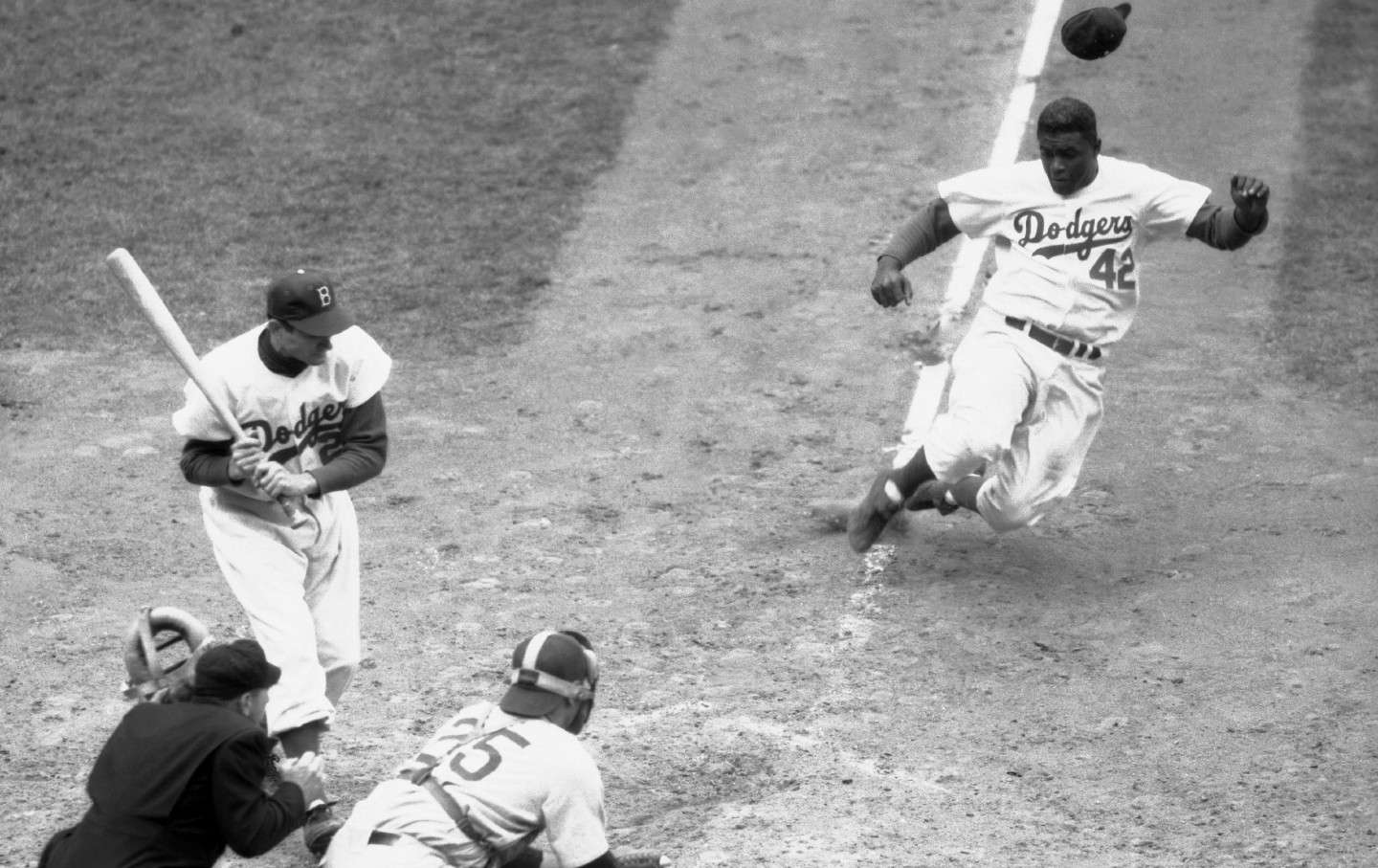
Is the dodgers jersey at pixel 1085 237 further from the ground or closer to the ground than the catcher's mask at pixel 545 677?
further from the ground

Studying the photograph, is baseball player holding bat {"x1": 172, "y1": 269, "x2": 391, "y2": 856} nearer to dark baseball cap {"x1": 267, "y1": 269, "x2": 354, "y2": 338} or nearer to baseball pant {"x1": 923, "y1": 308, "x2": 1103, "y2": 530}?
dark baseball cap {"x1": 267, "y1": 269, "x2": 354, "y2": 338}

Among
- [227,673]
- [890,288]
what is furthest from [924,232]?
[227,673]

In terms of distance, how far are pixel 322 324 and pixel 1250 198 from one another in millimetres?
3737

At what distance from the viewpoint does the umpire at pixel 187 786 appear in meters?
4.90

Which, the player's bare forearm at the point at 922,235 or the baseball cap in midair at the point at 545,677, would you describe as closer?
the baseball cap in midair at the point at 545,677

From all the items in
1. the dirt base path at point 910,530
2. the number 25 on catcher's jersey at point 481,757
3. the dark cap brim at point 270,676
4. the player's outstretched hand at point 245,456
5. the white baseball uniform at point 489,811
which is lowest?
the dirt base path at point 910,530

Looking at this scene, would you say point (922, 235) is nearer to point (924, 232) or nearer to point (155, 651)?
point (924, 232)

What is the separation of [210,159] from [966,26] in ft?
18.8

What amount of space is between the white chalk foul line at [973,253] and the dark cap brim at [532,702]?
118 inches

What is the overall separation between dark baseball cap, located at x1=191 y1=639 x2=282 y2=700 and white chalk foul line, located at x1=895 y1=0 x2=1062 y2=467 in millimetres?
3644

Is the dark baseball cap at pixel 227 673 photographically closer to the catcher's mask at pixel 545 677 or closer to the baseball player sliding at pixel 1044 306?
the catcher's mask at pixel 545 677

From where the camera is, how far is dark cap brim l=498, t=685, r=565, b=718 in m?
5.43

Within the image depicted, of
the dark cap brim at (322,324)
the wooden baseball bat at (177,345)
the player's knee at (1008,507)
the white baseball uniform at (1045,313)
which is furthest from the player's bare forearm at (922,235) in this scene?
the wooden baseball bat at (177,345)

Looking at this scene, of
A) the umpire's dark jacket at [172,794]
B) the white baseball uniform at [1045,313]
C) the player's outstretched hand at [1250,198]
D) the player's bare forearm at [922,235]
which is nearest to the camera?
the umpire's dark jacket at [172,794]
